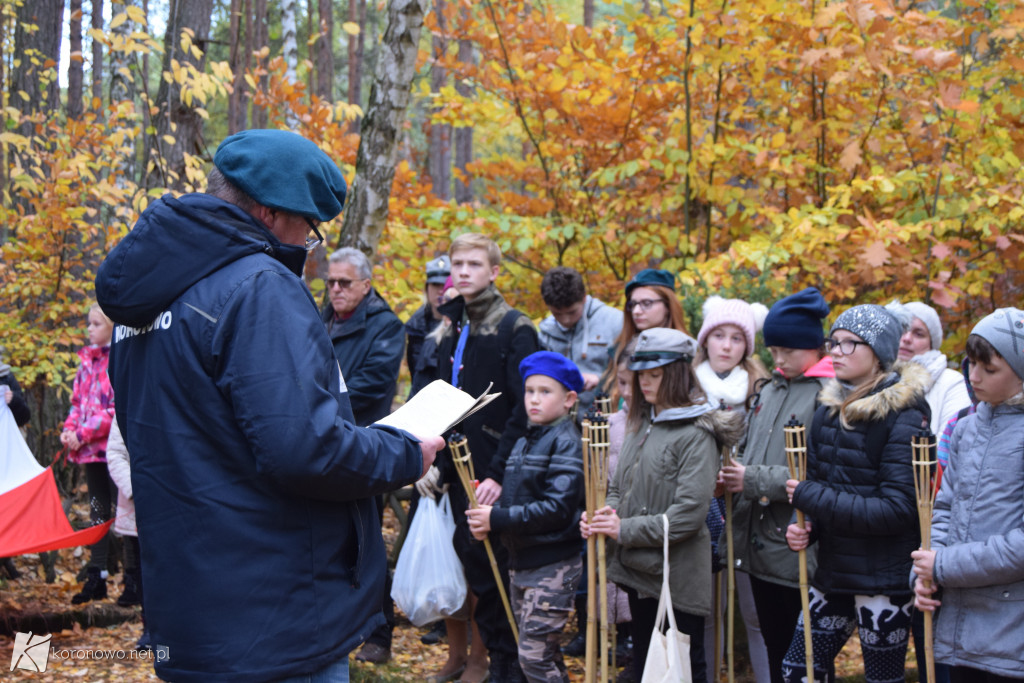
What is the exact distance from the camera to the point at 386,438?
215cm

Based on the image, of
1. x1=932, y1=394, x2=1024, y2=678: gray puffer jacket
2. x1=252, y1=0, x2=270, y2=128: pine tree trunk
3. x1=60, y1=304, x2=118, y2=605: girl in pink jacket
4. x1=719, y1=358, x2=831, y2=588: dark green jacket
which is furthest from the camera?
x1=252, y1=0, x2=270, y2=128: pine tree trunk

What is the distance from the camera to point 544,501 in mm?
4148

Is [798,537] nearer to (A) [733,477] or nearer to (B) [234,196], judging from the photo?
(A) [733,477]

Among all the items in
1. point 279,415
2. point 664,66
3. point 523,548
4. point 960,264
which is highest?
point 664,66

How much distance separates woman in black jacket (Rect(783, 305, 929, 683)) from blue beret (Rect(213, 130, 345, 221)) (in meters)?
2.41

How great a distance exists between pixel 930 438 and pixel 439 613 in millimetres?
2710

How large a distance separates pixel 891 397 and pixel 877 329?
295mm

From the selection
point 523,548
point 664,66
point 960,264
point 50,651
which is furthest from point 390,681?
point 664,66

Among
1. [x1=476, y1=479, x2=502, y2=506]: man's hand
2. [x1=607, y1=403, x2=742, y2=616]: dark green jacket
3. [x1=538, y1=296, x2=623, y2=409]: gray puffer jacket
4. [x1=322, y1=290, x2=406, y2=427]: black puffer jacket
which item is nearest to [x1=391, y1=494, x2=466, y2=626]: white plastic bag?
[x1=476, y1=479, x2=502, y2=506]: man's hand

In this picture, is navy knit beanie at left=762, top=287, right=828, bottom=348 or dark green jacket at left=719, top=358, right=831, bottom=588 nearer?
dark green jacket at left=719, top=358, right=831, bottom=588

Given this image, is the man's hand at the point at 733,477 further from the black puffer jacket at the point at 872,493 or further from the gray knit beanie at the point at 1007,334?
the gray knit beanie at the point at 1007,334

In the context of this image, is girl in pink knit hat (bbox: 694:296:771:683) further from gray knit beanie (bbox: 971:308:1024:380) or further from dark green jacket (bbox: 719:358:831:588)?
gray knit beanie (bbox: 971:308:1024:380)

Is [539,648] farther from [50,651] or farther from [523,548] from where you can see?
[50,651]

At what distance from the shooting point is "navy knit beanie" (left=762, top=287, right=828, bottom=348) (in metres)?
4.17
